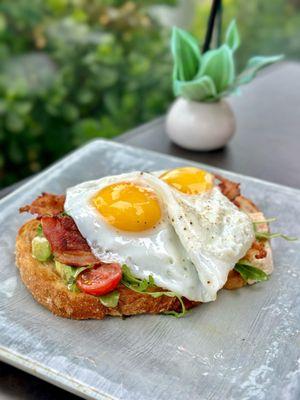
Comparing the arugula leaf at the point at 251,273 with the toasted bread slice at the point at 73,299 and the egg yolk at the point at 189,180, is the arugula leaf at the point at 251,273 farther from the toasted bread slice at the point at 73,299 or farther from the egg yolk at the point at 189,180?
the egg yolk at the point at 189,180

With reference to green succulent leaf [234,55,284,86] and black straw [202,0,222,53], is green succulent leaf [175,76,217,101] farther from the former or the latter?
black straw [202,0,222,53]

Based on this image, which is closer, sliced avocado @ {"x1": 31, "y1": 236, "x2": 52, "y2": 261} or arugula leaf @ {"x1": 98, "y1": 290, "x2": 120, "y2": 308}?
arugula leaf @ {"x1": 98, "y1": 290, "x2": 120, "y2": 308}

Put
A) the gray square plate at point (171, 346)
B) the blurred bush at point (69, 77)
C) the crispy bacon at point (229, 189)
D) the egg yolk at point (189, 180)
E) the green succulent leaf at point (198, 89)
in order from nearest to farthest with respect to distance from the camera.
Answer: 1. the gray square plate at point (171, 346)
2. the egg yolk at point (189, 180)
3. the crispy bacon at point (229, 189)
4. the green succulent leaf at point (198, 89)
5. the blurred bush at point (69, 77)

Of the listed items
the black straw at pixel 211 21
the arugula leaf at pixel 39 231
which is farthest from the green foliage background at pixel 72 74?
the arugula leaf at pixel 39 231

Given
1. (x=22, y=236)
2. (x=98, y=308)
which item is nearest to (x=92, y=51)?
(x=22, y=236)

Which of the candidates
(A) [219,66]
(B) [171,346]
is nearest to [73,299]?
(B) [171,346]

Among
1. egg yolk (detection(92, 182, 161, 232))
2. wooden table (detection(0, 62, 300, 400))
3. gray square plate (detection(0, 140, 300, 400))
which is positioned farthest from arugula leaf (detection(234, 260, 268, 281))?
wooden table (detection(0, 62, 300, 400))
